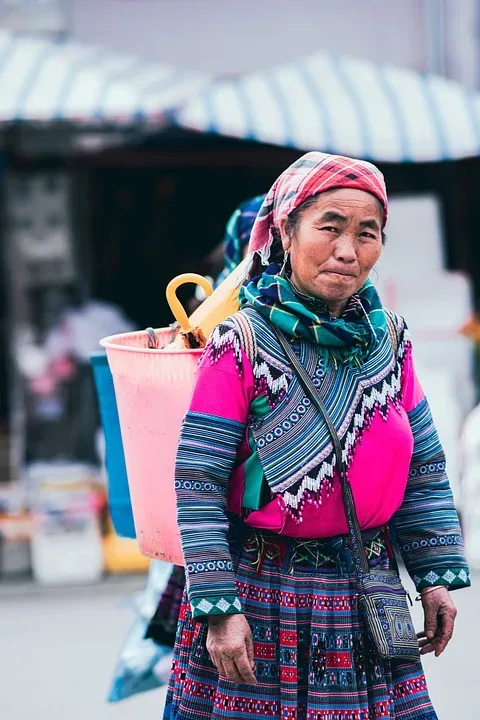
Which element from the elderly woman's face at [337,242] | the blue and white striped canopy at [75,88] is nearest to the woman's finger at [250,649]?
the elderly woman's face at [337,242]

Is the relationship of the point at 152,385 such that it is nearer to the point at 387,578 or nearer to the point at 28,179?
the point at 387,578

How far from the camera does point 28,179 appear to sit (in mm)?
7047

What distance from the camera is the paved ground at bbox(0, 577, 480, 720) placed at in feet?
13.8

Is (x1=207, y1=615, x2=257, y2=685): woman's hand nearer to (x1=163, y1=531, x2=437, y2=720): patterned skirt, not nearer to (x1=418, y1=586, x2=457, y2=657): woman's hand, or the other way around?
(x1=163, y1=531, x2=437, y2=720): patterned skirt

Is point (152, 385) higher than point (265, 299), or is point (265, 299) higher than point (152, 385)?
point (265, 299)

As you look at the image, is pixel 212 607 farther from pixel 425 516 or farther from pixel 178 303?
pixel 178 303

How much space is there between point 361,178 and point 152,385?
23.7 inches

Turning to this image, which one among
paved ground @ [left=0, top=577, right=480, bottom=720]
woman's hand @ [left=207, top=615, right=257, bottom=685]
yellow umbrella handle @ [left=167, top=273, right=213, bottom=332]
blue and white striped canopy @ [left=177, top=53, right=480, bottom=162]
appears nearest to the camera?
woman's hand @ [left=207, top=615, right=257, bottom=685]

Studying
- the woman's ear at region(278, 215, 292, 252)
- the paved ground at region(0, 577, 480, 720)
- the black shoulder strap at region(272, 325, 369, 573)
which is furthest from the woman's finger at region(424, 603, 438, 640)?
the paved ground at region(0, 577, 480, 720)

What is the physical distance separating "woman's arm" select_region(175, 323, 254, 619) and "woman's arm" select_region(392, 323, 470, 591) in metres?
0.38

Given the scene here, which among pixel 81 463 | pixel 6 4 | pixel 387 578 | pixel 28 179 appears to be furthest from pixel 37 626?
pixel 6 4

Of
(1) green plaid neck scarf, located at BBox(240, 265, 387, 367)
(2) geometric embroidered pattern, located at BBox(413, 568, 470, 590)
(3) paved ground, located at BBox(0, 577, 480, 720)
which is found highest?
(1) green plaid neck scarf, located at BBox(240, 265, 387, 367)

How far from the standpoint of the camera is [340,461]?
201 cm

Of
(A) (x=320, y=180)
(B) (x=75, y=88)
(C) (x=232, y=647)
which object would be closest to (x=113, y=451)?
(C) (x=232, y=647)
